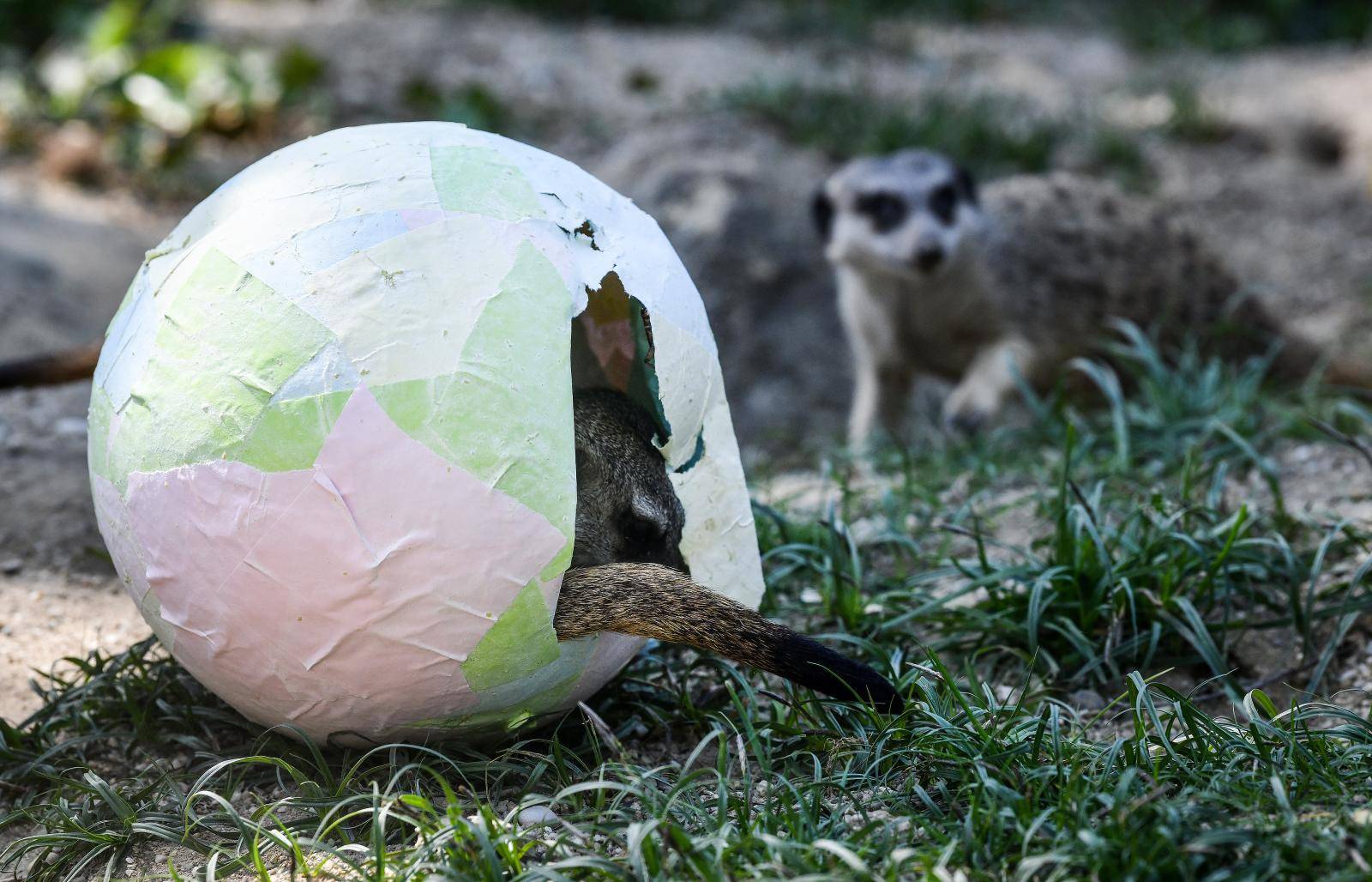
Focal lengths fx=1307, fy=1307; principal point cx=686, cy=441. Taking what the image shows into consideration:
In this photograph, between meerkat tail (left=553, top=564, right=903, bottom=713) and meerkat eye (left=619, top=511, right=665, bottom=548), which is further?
meerkat eye (left=619, top=511, right=665, bottom=548)

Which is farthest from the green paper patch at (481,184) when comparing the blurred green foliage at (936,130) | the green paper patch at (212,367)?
the blurred green foliage at (936,130)

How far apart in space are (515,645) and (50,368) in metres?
2.01

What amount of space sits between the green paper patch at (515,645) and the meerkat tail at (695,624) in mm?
31

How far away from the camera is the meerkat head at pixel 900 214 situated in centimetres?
412

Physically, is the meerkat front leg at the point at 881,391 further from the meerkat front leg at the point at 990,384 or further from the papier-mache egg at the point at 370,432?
the papier-mache egg at the point at 370,432

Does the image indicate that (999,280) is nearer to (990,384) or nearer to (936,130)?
(990,384)

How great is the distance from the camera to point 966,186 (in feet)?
14.1

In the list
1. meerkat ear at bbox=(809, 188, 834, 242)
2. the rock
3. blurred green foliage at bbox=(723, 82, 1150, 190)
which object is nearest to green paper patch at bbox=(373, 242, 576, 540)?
meerkat ear at bbox=(809, 188, 834, 242)

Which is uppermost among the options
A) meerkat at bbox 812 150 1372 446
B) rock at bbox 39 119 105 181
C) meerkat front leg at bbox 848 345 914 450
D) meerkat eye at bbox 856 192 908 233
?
rock at bbox 39 119 105 181

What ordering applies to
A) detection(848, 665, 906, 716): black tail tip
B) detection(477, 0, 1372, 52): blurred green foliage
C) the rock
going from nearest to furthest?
detection(848, 665, 906, 716): black tail tip → the rock → detection(477, 0, 1372, 52): blurred green foliage

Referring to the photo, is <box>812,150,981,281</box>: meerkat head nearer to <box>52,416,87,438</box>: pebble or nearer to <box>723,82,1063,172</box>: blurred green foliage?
<box>723,82,1063,172</box>: blurred green foliage

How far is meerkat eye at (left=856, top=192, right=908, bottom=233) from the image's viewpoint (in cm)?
416

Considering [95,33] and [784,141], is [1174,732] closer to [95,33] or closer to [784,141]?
[784,141]

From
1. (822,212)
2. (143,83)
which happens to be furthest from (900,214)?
(143,83)
